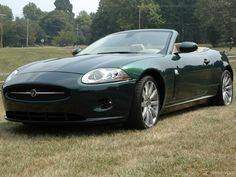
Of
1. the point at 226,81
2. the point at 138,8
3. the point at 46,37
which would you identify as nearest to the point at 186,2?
the point at 138,8

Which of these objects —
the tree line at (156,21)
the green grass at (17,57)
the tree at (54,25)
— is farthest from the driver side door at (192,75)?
the tree at (54,25)

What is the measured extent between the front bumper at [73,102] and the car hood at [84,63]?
0.47 ft

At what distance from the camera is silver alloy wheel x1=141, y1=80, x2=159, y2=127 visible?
5926 millimetres

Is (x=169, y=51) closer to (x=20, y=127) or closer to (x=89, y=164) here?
(x=20, y=127)

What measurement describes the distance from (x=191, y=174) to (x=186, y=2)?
4805 inches

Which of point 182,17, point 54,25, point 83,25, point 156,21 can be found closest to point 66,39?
point 54,25

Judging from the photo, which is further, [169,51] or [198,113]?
[198,113]

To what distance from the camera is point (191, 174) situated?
12.4 ft

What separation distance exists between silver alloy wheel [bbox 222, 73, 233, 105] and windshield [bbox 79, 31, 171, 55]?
1670mm

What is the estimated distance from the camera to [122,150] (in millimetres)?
4660

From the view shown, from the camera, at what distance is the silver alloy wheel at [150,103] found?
19.4ft

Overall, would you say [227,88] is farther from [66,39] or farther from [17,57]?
[66,39]

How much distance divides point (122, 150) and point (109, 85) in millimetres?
1012

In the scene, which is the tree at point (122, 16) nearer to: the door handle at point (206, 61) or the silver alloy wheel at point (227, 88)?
the silver alloy wheel at point (227, 88)
